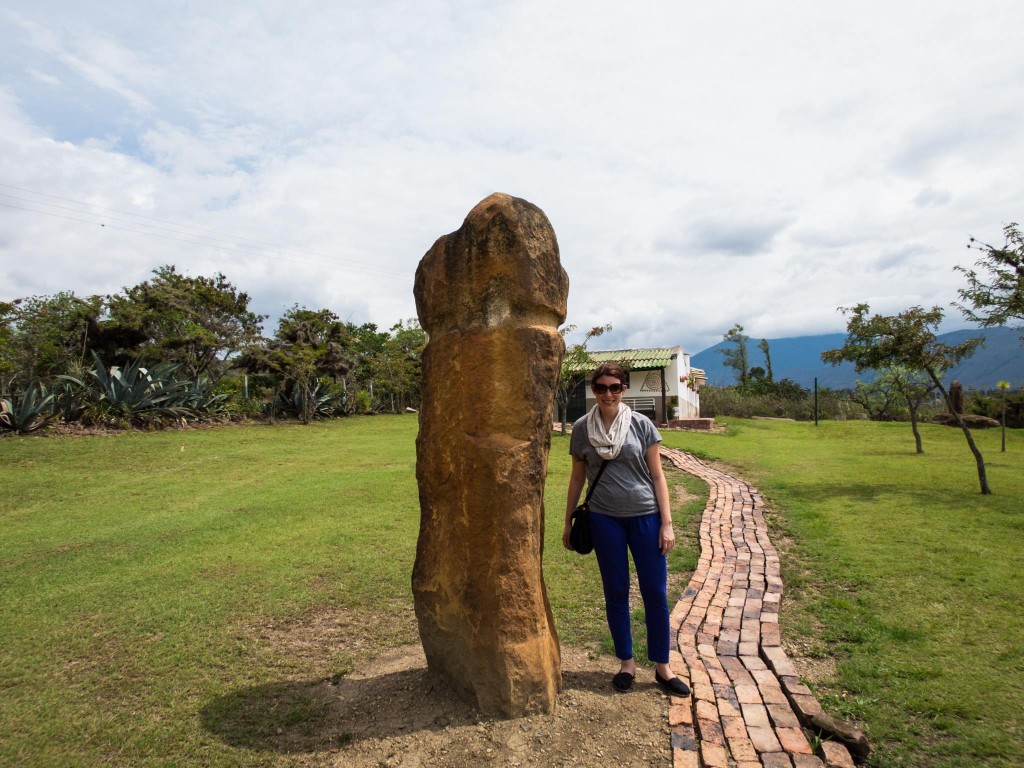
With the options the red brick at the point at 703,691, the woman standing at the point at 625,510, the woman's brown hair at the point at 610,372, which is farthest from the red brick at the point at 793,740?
the woman's brown hair at the point at 610,372

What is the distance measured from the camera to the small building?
27875 mm

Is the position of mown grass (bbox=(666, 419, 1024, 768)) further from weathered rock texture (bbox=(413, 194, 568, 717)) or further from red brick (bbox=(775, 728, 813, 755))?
weathered rock texture (bbox=(413, 194, 568, 717))

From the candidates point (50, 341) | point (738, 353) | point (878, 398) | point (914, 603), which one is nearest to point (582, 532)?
point (914, 603)

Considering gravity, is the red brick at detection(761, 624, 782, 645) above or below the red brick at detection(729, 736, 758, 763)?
above

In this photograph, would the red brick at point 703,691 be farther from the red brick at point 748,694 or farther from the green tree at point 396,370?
the green tree at point 396,370

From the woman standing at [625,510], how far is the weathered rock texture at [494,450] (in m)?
0.34

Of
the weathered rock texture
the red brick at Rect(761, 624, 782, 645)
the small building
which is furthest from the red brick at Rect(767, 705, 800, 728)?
the small building

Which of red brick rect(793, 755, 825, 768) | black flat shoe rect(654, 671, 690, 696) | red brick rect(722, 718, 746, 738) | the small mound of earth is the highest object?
black flat shoe rect(654, 671, 690, 696)

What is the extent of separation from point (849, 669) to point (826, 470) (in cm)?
1000

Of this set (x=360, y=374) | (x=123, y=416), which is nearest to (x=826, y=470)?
(x=123, y=416)

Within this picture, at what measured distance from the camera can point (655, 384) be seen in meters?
28.8

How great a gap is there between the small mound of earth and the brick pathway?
8.9 inches

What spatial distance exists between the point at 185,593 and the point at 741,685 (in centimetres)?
455

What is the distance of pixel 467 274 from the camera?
3.31 meters
